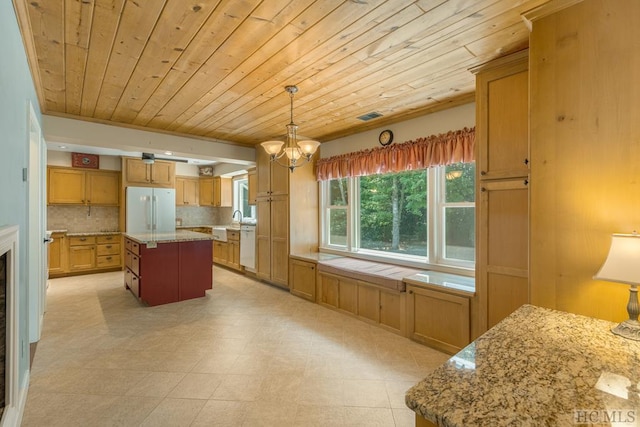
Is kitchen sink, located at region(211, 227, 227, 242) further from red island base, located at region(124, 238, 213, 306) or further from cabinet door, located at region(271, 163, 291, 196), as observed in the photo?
cabinet door, located at region(271, 163, 291, 196)

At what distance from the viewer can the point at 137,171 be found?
20.8ft

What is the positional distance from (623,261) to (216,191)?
7118 millimetres

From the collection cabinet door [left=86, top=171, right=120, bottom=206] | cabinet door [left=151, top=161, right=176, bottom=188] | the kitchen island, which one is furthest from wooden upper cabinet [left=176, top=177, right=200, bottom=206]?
the kitchen island

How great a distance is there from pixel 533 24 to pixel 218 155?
166 inches

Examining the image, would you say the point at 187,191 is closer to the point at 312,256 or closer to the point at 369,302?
the point at 312,256

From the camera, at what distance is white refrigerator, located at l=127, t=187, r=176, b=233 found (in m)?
6.13

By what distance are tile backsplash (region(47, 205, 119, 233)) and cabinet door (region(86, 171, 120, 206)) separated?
0.92 ft

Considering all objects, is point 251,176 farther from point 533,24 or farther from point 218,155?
point 533,24

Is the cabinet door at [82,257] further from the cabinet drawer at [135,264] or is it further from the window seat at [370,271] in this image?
the window seat at [370,271]

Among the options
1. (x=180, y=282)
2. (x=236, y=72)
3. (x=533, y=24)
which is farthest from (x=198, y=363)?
(x=533, y=24)

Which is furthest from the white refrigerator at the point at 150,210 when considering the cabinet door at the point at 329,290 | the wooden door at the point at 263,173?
the cabinet door at the point at 329,290

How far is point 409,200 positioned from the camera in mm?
3758

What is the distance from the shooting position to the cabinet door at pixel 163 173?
6.55 meters

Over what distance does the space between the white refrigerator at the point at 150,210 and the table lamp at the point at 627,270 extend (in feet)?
22.1
